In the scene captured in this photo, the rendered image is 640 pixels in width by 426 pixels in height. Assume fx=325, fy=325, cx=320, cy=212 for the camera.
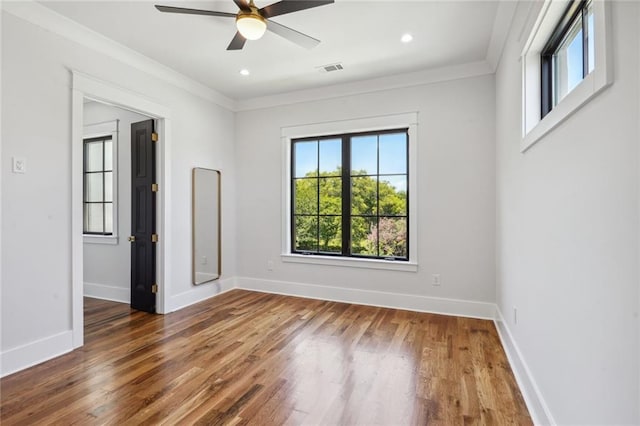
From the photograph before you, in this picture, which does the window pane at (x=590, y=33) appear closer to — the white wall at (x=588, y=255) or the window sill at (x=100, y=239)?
the white wall at (x=588, y=255)

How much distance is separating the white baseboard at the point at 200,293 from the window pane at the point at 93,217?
1772mm

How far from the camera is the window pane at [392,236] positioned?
4.12m

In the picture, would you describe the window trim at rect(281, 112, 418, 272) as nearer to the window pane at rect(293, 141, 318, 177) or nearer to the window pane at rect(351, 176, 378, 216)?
the window pane at rect(293, 141, 318, 177)

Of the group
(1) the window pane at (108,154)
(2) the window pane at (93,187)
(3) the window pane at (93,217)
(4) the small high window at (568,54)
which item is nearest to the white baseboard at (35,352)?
(3) the window pane at (93,217)

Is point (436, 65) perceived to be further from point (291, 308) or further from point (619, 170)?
point (291, 308)

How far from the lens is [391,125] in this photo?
4.05 metres

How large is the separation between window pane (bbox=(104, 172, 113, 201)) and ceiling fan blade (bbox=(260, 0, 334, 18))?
3589 mm

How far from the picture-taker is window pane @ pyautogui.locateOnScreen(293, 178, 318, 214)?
4625mm

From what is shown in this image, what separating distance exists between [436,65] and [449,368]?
10.2ft

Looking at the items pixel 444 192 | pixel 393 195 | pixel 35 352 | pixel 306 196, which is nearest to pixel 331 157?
pixel 306 196

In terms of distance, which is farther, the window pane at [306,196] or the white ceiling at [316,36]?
the window pane at [306,196]

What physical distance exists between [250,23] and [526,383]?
9.97 ft

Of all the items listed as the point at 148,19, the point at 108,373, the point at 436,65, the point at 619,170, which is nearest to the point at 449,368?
the point at 619,170

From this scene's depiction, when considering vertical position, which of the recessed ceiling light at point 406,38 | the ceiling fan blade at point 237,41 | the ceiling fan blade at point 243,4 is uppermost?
the recessed ceiling light at point 406,38
